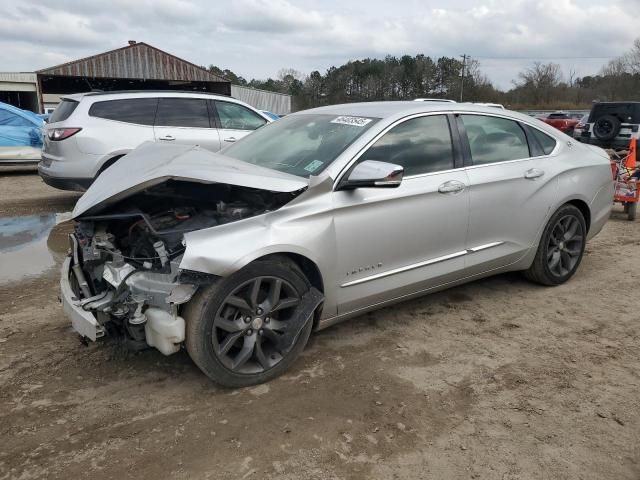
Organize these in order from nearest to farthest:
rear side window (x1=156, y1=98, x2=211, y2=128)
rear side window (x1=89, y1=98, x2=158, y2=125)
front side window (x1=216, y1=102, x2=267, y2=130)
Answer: rear side window (x1=89, y1=98, x2=158, y2=125) < rear side window (x1=156, y1=98, x2=211, y2=128) < front side window (x1=216, y1=102, x2=267, y2=130)

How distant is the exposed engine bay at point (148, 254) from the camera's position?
114 inches

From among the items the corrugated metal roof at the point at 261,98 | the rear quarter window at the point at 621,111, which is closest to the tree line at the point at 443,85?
the corrugated metal roof at the point at 261,98

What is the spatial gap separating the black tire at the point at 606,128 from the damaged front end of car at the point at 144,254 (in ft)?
40.4

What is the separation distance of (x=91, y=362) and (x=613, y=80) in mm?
58214

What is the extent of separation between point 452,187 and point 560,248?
5.23 feet

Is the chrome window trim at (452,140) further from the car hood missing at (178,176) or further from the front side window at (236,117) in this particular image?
the front side window at (236,117)

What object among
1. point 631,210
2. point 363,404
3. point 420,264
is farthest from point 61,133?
point 631,210

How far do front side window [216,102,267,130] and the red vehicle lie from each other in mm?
20580

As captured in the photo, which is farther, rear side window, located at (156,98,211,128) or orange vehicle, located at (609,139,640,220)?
rear side window, located at (156,98,211,128)

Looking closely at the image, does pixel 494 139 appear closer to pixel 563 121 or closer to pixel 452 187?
pixel 452 187

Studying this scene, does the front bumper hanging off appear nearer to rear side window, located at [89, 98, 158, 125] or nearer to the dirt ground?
the dirt ground

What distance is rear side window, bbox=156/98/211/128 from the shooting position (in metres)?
8.23

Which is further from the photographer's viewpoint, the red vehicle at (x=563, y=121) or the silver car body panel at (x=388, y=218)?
the red vehicle at (x=563, y=121)

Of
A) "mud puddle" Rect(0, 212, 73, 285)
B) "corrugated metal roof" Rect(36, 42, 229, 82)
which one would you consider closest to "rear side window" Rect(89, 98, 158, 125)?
"mud puddle" Rect(0, 212, 73, 285)
